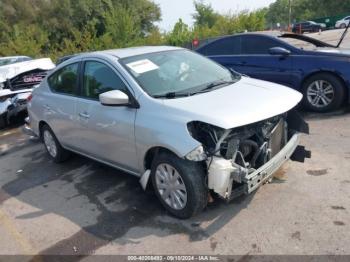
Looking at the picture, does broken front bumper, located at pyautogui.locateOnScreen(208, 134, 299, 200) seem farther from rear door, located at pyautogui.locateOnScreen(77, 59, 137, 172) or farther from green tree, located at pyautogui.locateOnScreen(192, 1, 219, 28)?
green tree, located at pyautogui.locateOnScreen(192, 1, 219, 28)

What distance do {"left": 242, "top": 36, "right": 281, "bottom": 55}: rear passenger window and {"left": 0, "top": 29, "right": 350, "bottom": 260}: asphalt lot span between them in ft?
8.37

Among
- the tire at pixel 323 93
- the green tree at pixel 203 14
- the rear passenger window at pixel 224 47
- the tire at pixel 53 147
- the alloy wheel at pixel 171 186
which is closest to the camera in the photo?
the alloy wheel at pixel 171 186

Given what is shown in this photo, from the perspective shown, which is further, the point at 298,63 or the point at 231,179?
the point at 298,63

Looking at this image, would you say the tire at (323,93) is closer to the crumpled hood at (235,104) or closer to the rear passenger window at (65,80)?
the crumpled hood at (235,104)

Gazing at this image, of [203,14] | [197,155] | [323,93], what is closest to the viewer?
[197,155]

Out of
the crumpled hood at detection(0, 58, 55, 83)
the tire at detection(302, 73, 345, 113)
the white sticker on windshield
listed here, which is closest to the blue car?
the tire at detection(302, 73, 345, 113)

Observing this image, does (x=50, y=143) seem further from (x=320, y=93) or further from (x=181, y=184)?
(x=320, y=93)

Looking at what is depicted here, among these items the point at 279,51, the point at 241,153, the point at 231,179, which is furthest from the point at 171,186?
the point at 279,51

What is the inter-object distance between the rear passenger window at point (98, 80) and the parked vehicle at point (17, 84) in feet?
13.4

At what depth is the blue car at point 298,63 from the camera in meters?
6.64

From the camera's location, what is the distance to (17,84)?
8789mm

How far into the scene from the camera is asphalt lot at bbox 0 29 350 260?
347 centimetres

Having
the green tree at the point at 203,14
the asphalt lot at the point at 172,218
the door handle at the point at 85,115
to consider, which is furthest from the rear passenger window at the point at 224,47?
the green tree at the point at 203,14

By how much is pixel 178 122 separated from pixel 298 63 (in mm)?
4074
